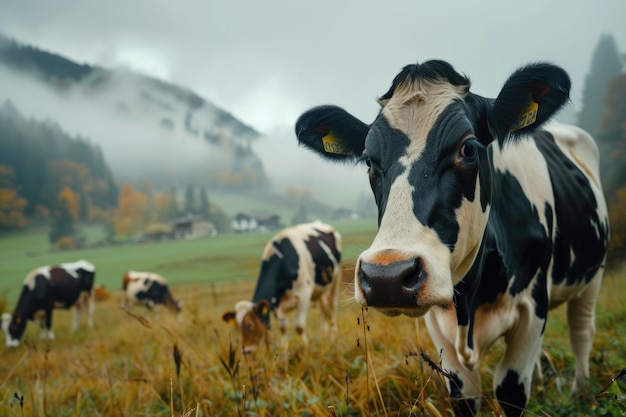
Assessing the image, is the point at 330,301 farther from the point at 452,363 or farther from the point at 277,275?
the point at 452,363

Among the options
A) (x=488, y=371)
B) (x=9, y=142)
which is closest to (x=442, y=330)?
(x=488, y=371)

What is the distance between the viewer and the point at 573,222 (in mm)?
2662

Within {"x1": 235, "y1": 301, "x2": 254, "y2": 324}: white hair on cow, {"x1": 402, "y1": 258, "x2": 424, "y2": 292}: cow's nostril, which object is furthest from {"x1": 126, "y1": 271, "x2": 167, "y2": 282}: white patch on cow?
{"x1": 402, "y1": 258, "x2": 424, "y2": 292}: cow's nostril

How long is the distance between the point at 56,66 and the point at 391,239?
74.3 feet

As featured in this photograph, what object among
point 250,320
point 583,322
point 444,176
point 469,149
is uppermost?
point 469,149

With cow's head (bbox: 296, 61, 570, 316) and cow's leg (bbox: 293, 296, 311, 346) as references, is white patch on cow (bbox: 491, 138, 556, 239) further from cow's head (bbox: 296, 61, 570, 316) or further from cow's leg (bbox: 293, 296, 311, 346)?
cow's leg (bbox: 293, 296, 311, 346)

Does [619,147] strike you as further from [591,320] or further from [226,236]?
[226,236]

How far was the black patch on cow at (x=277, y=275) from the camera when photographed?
724cm

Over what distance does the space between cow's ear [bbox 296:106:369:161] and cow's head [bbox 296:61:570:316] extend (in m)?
0.27

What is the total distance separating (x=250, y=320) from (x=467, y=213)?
16.7ft

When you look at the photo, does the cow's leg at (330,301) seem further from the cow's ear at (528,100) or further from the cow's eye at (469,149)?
the cow's eye at (469,149)

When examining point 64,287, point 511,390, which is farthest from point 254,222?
point 511,390

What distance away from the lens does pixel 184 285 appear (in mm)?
16531

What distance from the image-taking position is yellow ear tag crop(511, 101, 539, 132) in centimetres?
196
